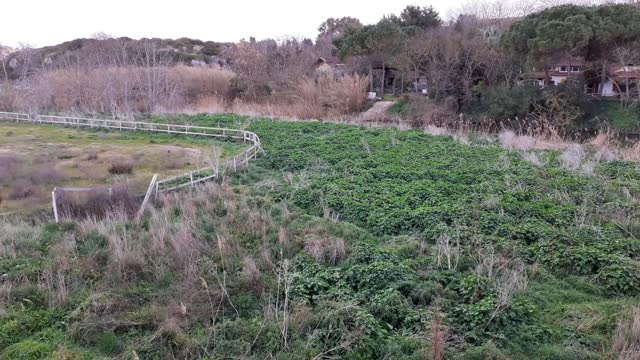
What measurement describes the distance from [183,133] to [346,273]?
679 inches

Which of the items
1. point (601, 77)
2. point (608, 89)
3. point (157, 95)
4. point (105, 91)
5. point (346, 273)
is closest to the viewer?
point (346, 273)

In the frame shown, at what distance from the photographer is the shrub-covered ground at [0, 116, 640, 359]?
19.6ft

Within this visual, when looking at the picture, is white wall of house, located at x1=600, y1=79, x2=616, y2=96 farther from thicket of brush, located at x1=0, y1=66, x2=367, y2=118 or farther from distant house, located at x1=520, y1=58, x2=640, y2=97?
thicket of brush, located at x1=0, y1=66, x2=367, y2=118

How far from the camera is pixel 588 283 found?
7129mm

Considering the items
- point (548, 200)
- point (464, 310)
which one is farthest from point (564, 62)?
point (464, 310)

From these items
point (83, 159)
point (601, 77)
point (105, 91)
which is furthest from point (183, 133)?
point (601, 77)

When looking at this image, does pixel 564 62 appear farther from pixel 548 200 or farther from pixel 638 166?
pixel 548 200

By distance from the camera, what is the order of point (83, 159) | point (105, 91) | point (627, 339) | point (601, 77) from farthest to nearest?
point (105, 91), point (601, 77), point (83, 159), point (627, 339)

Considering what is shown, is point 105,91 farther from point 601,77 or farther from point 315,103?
point 601,77

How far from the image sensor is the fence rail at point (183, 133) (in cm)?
1351

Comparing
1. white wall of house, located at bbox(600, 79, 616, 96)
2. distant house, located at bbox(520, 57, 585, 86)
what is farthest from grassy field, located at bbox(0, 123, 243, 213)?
white wall of house, located at bbox(600, 79, 616, 96)

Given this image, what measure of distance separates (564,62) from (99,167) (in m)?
25.4

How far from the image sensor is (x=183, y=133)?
2288 cm

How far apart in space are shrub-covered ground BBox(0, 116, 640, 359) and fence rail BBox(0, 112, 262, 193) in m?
1.43
